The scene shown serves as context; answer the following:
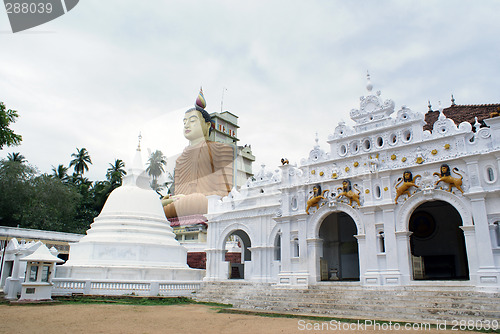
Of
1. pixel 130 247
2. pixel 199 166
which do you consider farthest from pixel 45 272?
pixel 199 166

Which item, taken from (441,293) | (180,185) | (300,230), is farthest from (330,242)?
(180,185)

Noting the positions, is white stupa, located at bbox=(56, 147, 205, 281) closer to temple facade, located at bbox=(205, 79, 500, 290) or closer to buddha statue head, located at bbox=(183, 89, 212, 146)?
temple facade, located at bbox=(205, 79, 500, 290)

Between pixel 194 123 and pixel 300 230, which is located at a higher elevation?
pixel 194 123

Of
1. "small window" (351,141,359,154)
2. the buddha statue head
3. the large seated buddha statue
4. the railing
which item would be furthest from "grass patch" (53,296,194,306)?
the buddha statue head

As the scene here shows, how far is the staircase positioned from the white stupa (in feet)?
18.8

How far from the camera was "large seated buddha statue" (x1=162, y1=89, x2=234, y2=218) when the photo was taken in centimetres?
4150

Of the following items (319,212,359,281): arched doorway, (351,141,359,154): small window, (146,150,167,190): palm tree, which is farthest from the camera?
(146,150,167,190): palm tree

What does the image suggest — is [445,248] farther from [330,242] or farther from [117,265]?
[117,265]

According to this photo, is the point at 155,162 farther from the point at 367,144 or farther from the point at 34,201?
the point at 367,144

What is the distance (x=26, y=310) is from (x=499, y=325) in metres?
16.1

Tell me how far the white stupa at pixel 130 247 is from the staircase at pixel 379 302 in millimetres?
5745

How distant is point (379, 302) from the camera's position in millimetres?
14430

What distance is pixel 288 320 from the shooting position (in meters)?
12.5

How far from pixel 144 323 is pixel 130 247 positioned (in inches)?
467
